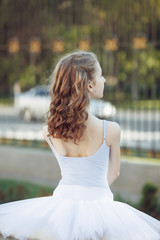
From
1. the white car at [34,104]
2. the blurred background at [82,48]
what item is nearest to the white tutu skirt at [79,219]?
the blurred background at [82,48]

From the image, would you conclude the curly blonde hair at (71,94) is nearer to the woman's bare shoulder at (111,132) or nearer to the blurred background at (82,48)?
the woman's bare shoulder at (111,132)

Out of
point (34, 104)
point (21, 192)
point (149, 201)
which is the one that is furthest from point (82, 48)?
point (149, 201)

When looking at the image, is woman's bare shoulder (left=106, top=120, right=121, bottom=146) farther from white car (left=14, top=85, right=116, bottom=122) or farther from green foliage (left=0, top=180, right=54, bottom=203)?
white car (left=14, top=85, right=116, bottom=122)

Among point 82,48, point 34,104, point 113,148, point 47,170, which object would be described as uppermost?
point 82,48

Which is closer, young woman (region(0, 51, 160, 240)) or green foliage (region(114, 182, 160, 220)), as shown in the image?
young woman (region(0, 51, 160, 240))

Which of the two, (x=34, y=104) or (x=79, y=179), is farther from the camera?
(x=34, y=104)

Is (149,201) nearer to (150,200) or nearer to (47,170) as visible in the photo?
(150,200)

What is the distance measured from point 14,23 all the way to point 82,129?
20.6ft

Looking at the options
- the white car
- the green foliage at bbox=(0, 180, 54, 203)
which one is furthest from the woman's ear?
Answer: the white car

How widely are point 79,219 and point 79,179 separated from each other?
0.21 metres

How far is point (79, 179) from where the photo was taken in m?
2.65

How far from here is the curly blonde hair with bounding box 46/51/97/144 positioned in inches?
Answer: 101

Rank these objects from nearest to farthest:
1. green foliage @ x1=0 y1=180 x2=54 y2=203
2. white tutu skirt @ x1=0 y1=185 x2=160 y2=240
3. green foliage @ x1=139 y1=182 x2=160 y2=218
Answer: white tutu skirt @ x1=0 y1=185 x2=160 y2=240 → green foliage @ x1=139 y1=182 x2=160 y2=218 → green foliage @ x1=0 y1=180 x2=54 y2=203

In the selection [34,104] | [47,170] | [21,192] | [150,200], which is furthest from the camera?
[34,104]
